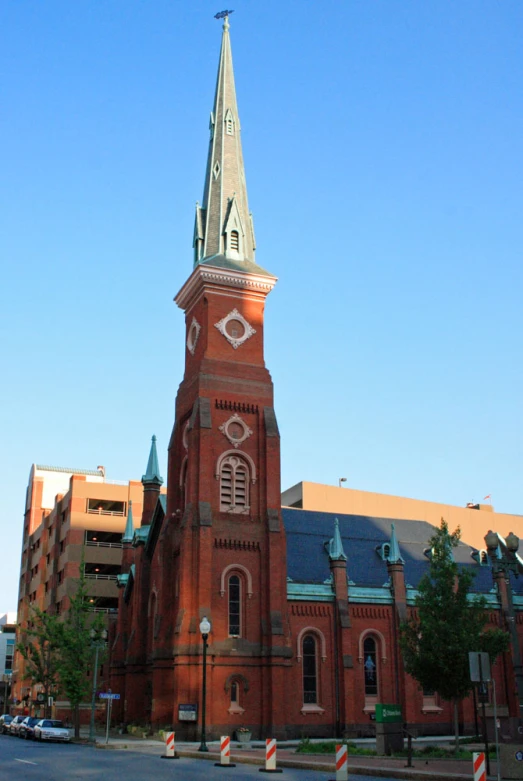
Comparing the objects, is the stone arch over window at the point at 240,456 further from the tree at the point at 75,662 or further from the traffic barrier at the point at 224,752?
the traffic barrier at the point at 224,752

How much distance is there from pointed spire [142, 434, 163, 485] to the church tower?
6154 millimetres

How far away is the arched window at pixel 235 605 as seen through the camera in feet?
137

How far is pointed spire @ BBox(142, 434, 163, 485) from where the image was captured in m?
54.5

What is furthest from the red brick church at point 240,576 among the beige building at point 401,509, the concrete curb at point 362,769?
the beige building at point 401,509

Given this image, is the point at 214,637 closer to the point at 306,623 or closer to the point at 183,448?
the point at 306,623

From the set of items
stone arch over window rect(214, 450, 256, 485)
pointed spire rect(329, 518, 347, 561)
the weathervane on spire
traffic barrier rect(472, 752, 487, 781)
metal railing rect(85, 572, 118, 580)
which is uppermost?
the weathervane on spire

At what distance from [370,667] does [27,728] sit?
64.6 ft

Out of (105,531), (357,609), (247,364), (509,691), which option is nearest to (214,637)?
(357,609)

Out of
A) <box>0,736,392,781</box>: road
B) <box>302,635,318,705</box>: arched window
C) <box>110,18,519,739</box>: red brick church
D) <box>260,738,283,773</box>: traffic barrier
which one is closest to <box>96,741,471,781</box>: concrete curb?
<box>0,736,392,781</box>: road

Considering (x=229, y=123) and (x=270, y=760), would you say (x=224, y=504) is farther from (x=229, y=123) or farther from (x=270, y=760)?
(x=229, y=123)

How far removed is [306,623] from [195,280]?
20779mm

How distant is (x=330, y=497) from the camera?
81812 millimetres

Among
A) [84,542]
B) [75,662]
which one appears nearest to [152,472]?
[75,662]

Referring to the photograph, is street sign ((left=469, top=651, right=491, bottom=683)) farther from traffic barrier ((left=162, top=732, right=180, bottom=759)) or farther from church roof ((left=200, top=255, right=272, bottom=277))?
church roof ((left=200, top=255, right=272, bottom=277))
